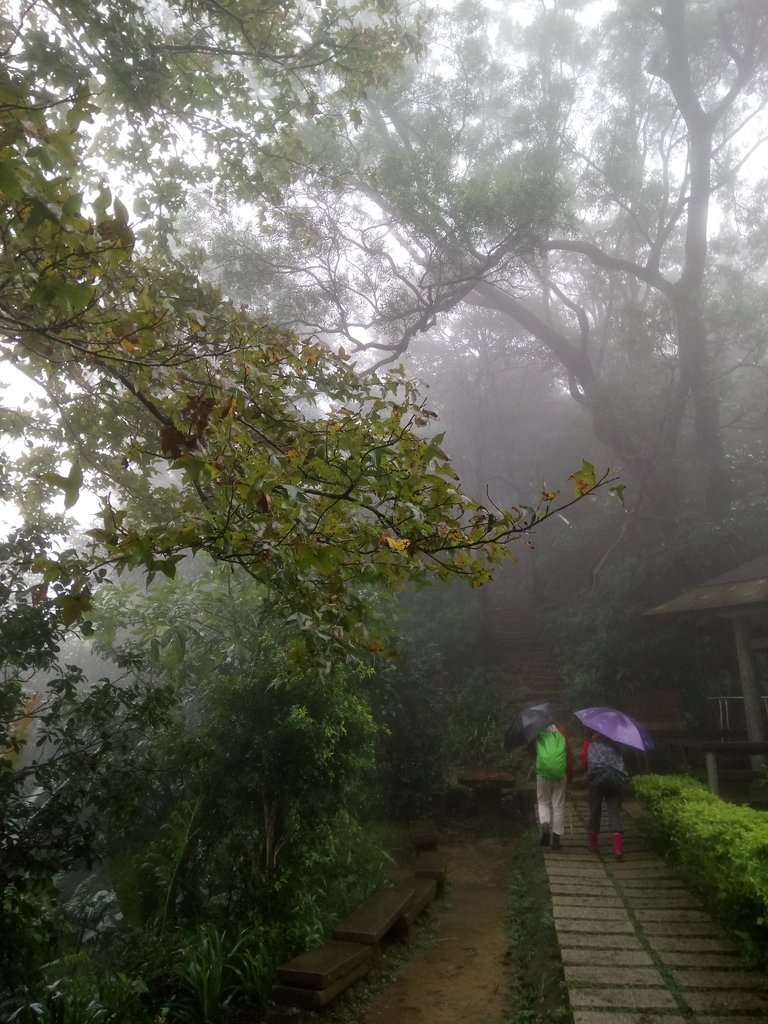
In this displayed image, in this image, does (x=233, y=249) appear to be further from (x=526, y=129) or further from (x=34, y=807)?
(x=34, y=807)

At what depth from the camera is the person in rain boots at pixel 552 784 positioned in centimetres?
762

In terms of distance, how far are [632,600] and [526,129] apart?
1078 centimetres

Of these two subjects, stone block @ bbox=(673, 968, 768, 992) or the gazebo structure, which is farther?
the gazebo structure

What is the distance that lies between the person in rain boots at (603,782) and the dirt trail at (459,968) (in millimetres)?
1251

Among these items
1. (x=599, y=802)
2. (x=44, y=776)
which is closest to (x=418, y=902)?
(x=599, y=802)

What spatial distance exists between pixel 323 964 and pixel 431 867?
2.95 m

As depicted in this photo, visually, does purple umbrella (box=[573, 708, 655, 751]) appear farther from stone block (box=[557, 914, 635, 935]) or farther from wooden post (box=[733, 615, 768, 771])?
wooden post (box=[733, 615, 768, 771])

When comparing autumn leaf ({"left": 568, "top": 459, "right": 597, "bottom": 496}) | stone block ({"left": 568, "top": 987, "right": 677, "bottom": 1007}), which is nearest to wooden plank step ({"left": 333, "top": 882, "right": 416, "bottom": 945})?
stone block ({"left": 568, "top": 987, "right": 677, "bottom": 1007})

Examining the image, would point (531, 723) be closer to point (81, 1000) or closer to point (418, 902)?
point (418, 902)

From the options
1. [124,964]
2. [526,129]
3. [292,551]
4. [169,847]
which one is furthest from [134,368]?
[526,129]

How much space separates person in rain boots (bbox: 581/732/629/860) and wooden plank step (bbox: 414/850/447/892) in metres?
1.59

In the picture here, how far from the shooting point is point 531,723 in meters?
8.16

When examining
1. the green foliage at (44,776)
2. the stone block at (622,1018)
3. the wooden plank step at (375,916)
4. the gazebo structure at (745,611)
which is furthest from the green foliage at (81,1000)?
the gazebo structure at (745,611)

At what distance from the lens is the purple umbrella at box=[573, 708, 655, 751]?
24.0ft
